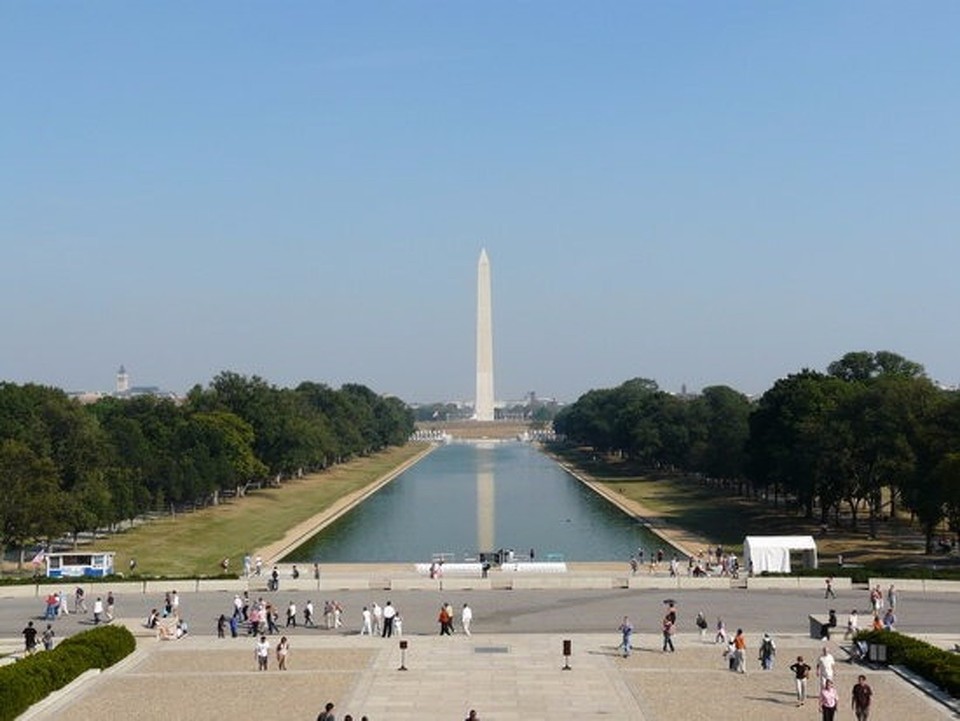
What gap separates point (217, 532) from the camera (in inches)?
3445

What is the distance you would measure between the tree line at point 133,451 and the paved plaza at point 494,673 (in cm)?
1710

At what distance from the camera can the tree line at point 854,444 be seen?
232ft

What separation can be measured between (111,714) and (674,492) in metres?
97.8

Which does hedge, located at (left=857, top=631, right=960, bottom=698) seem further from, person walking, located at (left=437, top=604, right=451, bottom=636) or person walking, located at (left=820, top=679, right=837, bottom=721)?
person walking, located at (left=437, top=604, right=451, bottom=636)

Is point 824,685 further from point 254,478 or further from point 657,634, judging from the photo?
point 254,478

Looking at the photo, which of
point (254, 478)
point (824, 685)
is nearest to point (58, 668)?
point (824, 685)

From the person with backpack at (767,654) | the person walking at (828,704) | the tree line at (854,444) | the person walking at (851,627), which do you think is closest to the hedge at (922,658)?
the person walking at (851,627)

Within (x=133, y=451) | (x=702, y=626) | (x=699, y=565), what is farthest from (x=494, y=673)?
(x=133, y=451)

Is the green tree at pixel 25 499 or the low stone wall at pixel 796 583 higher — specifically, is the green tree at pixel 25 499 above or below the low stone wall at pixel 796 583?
above

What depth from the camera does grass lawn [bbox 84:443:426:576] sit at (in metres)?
71.0

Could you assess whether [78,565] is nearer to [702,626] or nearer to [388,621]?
[388,621]

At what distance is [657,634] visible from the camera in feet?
142

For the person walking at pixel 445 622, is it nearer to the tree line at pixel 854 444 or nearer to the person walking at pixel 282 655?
the person walking at pixel 282 655

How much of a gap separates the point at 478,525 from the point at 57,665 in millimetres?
62478
